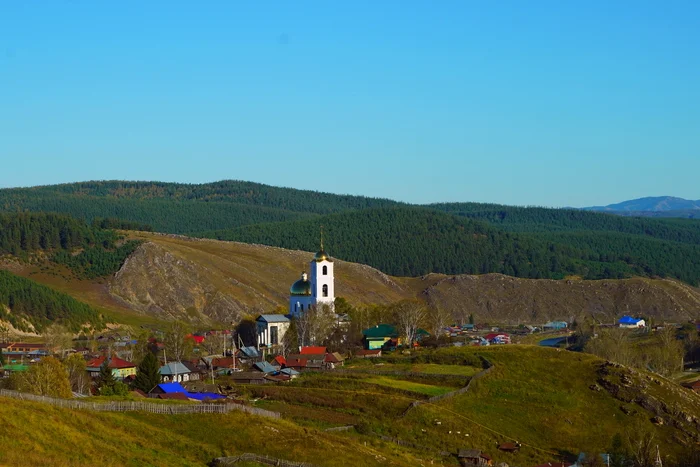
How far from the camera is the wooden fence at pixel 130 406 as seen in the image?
57.4 meters

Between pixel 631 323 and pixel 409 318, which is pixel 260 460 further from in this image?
pixel 631 323

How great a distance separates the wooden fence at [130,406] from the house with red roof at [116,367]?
42.1 metres

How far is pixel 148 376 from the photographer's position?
3287 inches

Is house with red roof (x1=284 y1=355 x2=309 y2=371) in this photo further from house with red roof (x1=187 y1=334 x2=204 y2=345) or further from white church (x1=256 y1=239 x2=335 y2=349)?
house with red roof (x1=187 y1=334 x2=204 y2=345)

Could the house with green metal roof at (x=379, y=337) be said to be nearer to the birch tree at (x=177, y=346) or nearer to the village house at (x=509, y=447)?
the birch tree at (x=177, y=346)

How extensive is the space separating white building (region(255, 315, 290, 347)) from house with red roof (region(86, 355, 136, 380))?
2165 centimetres

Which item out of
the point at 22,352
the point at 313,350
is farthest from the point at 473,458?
the point at 22,352

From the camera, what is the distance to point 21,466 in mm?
43594

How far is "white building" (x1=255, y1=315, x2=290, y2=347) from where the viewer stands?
128500 millimetres

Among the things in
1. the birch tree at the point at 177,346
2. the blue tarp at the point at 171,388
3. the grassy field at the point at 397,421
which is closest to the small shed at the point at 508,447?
the grassy field at the point at 397,421

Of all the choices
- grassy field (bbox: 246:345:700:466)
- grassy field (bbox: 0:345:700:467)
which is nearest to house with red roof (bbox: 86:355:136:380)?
grassy field (bbox: 0:345:700:467)

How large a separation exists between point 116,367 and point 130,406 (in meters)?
46.5

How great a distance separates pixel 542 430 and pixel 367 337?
46.2 meters

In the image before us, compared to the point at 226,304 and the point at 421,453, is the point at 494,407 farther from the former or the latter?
the point at 226,304
